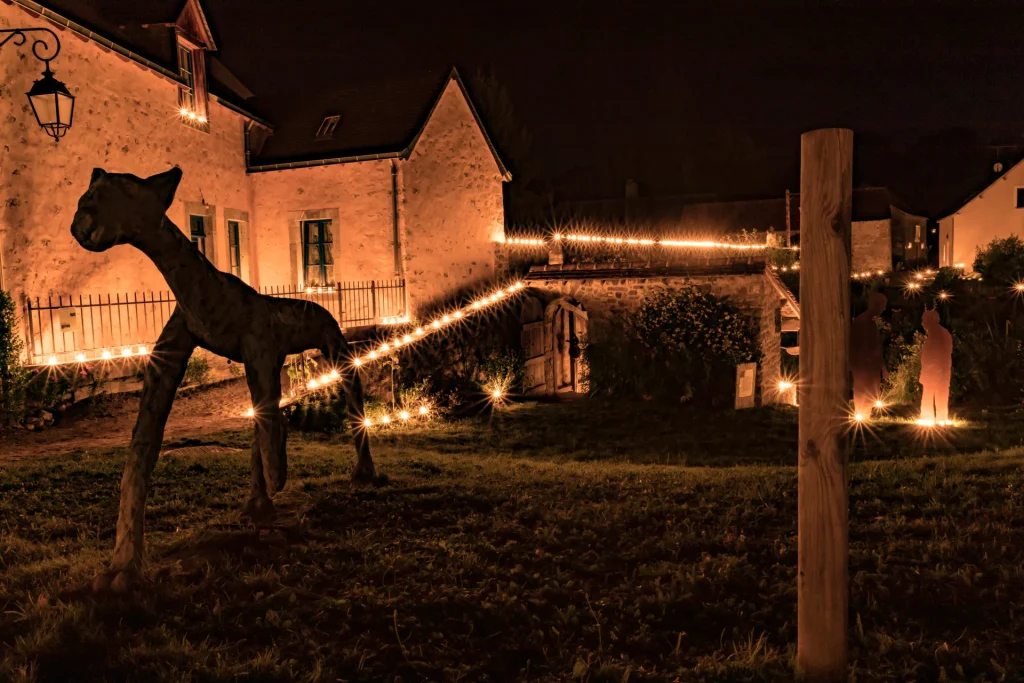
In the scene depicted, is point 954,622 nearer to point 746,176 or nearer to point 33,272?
point 33,272

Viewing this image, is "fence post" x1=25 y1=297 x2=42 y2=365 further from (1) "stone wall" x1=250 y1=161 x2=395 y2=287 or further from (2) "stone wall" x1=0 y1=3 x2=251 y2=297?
(1) "stone wall" x1=250 y1=161 x2=395 y2=287

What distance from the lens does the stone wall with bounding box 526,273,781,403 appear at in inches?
566

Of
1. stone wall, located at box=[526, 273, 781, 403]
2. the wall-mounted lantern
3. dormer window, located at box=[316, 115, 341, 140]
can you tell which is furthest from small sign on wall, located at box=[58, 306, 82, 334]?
stone wall, located at box=[526, 273, 781, 403]

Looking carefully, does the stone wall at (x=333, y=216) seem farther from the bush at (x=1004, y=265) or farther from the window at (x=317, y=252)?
the bush at (x=1004, y=265)

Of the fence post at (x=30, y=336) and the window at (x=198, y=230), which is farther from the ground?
the window at (x=198, y=230)

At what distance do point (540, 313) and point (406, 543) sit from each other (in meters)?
12.3

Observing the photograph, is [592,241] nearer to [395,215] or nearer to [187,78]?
[395,215]

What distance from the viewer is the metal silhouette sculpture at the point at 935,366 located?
10.4m

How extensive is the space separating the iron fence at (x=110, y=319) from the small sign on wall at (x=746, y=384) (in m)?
7.14

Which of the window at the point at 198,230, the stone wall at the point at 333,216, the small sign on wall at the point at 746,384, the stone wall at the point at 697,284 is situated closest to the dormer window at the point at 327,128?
the stone wall at the point at 333,216

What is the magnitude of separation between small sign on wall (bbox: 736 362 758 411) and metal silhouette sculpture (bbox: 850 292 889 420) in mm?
2361

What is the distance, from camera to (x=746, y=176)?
164ft

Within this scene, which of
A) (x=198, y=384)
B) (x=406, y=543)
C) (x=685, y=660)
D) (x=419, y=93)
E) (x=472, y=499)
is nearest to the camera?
(x=685, y=660)

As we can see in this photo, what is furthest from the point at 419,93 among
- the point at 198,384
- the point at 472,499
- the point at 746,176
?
the point at 746,176
